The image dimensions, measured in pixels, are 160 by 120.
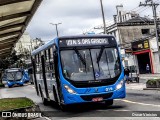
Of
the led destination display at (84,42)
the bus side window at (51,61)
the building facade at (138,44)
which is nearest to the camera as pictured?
the led destination display at (84,42)

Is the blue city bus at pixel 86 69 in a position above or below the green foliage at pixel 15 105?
above

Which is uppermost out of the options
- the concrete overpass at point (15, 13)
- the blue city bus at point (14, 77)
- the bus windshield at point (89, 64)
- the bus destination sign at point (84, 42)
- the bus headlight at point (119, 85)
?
the concrete overpass at point (15, 13)

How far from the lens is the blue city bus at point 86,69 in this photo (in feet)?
45.9

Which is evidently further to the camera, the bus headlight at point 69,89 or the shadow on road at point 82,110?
the shadow on road at point 82,110

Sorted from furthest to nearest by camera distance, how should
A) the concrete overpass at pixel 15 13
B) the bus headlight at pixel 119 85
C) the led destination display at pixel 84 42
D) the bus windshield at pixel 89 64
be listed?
the led destination display at pixel 84 42 < the bus headlight at pixel 119 85 < the bus windshield at pixel 89 64 < the concrete overpass at pixel 15 13

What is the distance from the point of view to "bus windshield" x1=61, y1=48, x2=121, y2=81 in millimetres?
14148

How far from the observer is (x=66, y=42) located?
14.7 m

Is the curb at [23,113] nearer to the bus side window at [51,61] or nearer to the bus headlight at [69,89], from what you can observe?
the bus headlight at [69,89]

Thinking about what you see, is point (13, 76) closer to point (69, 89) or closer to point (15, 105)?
point (15, 105)

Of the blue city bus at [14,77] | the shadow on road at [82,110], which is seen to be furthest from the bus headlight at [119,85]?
the blue city bus at [14,77]

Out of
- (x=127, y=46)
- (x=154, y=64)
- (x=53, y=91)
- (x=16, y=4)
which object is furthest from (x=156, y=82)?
(x=127, y=46)

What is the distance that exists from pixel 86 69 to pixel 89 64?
0.25 meters

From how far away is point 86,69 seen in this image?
14.2m

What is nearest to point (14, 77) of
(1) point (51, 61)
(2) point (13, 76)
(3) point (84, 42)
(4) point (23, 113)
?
(2) point (13, 76)
